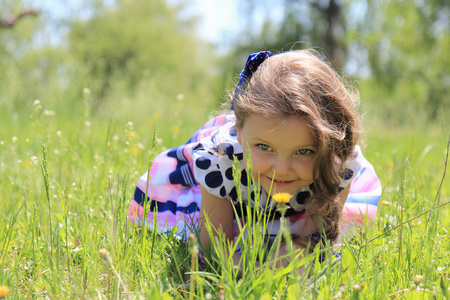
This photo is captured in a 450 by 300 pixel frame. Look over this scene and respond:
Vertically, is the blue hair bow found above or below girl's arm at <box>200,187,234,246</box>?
above

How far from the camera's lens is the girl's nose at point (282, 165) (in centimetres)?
147

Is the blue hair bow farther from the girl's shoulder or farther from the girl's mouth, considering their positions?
the girl's mouth

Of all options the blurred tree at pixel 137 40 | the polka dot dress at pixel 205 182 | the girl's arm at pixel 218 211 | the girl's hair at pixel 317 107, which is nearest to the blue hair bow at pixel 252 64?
the girl's hair at pixel 317 107

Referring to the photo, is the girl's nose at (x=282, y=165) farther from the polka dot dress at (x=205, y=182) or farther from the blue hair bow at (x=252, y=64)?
the blue hair bow at (x=252, y=64)

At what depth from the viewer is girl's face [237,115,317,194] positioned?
145 cm

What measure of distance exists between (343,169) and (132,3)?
2191 cm

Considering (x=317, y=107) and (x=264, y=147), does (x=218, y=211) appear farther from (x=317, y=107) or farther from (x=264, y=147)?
(x=317, y=107)

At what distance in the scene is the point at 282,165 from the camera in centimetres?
147

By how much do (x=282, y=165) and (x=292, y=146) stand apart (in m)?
0.08

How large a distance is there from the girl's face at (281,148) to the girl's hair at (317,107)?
27 mm

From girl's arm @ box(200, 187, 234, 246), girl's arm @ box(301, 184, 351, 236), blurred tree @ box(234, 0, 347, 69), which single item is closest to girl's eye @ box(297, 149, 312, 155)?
girl's arm @ box(301, 184, 351, 236)

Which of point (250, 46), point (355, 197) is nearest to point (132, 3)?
point (250, 46)

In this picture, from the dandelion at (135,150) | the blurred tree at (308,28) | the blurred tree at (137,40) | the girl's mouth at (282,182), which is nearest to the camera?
the girl's mouth at (282,182)

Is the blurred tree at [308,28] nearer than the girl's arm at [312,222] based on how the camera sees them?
No
